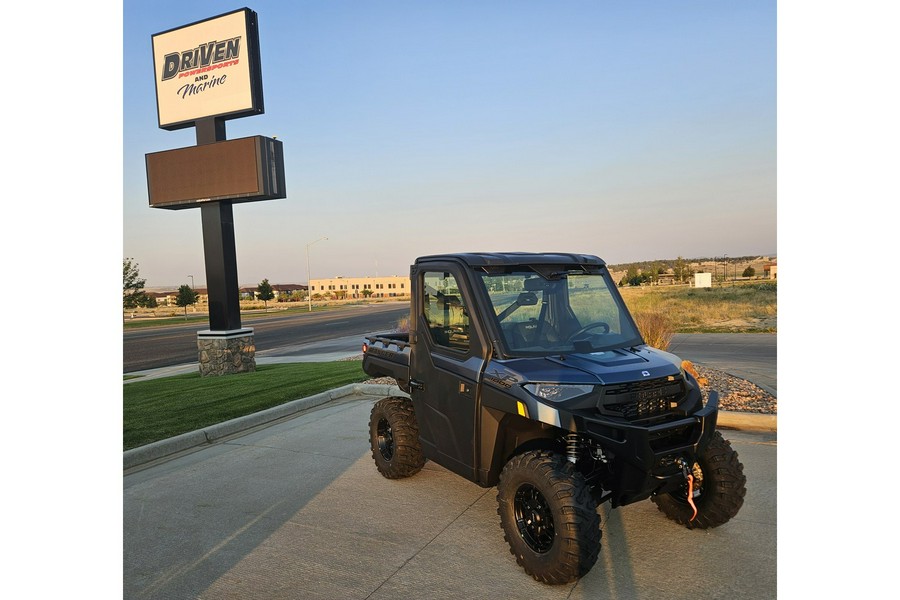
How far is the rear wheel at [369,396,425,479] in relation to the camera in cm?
561

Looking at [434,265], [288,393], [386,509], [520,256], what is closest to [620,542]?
[386,509]

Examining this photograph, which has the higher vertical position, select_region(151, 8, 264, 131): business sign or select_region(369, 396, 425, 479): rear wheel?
select_region(151, 8, 264, 131): business sign

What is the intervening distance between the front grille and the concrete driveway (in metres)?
1.04

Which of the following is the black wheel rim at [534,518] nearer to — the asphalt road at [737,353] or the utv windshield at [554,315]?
the utv windshield at [554,315]

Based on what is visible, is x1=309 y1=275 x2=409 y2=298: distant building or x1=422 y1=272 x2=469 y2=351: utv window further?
x1=309 y1=275 x2=409 y2=298: distant building

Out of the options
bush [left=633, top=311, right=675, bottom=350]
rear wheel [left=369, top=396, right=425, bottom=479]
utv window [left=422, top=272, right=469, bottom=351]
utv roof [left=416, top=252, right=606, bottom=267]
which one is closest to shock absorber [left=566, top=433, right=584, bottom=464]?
utv window [left=422, top=272, right=469, bottom=351]

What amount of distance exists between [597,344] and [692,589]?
1739 millimetres

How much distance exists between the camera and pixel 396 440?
561 cm

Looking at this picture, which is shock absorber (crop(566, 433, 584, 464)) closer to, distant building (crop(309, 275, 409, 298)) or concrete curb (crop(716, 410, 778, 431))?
concrete curb (crop(716, 410, 778, 431))

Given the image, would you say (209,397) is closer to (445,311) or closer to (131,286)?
(445,311)

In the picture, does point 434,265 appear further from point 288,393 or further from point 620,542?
point 288,393

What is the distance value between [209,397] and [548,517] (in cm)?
793

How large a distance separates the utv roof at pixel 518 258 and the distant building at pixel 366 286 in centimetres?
13913
